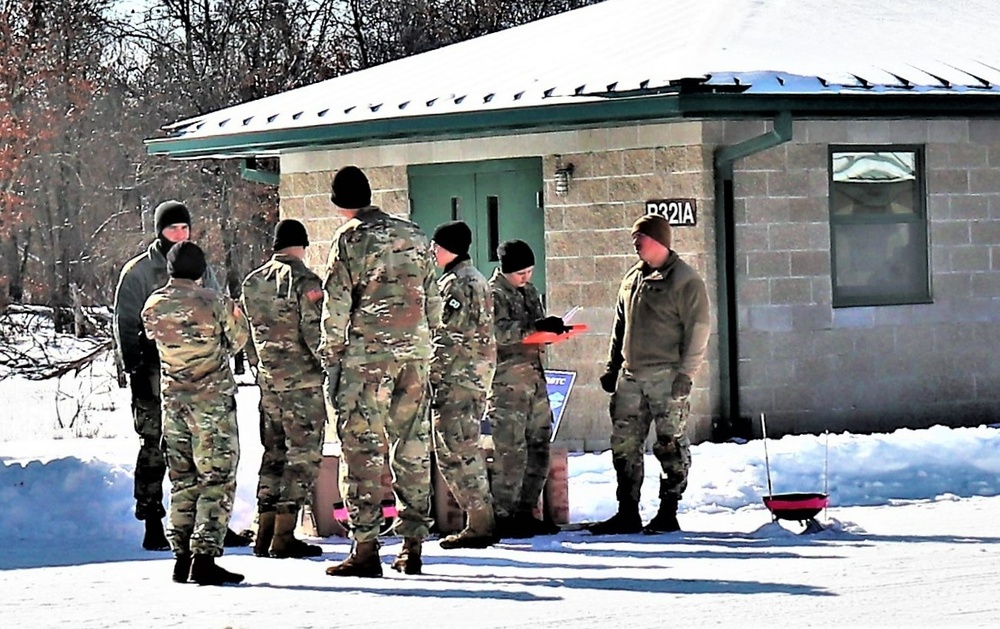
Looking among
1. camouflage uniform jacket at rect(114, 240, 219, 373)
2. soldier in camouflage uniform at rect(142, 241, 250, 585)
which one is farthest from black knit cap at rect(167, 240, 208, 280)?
camouflage uniform jacket at rect(114, 240, 219, 373)

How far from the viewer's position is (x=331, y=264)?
33.0ft

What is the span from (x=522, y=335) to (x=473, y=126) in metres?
4.22

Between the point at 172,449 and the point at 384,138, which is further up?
the point at 384,138

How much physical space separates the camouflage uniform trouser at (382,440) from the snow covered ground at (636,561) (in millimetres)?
351

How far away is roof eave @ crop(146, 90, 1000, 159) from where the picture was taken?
46.9 ft

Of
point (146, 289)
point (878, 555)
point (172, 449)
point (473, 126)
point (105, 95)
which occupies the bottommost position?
point (878, 555)

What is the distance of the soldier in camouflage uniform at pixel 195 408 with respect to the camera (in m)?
10.1

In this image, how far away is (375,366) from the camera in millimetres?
10055

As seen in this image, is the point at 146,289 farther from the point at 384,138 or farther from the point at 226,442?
the point at 384,138

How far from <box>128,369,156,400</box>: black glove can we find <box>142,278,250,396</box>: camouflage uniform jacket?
1353 mm

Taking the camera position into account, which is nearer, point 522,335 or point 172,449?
point 172,449

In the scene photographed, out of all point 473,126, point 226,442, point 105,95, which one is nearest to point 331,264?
point 226,442

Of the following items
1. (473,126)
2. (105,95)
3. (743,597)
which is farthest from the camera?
(105,95)

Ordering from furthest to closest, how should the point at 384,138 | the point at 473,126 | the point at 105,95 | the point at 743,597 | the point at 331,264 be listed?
1. the point at 105,95
2. the point at 384,138
3. the point at 473,126
4. the point at 331,264
5. the point at 743,597
